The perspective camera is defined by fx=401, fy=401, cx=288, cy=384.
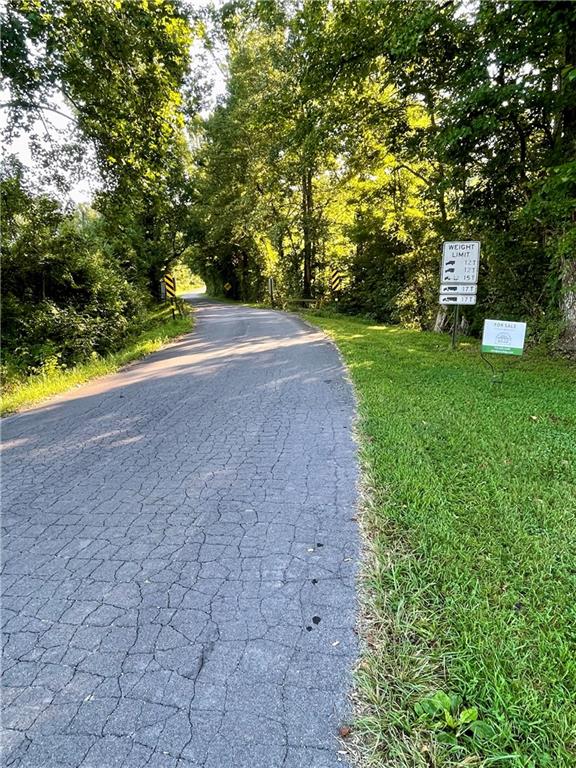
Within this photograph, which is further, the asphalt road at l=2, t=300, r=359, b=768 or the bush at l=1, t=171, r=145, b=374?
the bush at l=1, t=171, r=145, b=374

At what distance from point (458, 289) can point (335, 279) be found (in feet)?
48.0

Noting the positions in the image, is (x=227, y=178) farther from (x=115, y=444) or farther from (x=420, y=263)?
(x=115, y=444)

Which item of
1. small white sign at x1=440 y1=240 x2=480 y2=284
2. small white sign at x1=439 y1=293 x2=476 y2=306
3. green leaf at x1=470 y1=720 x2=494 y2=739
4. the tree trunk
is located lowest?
green leaf at x1=470 y1=720 x2=494 y2=739

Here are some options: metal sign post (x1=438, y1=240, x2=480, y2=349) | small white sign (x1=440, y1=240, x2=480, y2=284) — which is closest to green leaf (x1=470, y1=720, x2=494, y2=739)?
metal sign post (x1=438, y1=240, x2=480, y2=349)

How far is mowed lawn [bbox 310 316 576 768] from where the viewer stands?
145cm

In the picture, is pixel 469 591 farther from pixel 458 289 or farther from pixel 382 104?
pixel 382 104

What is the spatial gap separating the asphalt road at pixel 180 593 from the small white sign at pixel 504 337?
2.82 m

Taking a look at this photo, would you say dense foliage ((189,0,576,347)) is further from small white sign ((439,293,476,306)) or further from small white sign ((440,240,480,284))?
small white sign ((439,293,476,306))

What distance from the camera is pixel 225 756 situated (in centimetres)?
145

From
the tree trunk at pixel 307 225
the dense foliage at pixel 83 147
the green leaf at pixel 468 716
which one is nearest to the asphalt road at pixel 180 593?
the green leaf at pixel 468 716

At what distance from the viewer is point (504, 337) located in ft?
19.2

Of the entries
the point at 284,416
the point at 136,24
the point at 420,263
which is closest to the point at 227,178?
the point at 420,263

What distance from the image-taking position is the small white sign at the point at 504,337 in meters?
5.73

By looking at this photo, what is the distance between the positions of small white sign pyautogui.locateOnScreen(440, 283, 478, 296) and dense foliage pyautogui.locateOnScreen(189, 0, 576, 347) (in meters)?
1.33
